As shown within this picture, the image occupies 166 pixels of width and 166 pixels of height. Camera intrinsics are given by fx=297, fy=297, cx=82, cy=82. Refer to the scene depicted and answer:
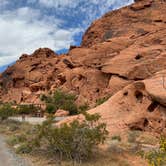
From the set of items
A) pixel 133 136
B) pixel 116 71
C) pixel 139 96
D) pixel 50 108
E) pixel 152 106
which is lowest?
pixel 50 108

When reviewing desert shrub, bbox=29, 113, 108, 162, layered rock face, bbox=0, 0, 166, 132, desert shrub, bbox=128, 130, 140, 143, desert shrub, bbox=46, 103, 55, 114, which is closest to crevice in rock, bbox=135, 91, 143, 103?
layered rock face, bbox=0, 0, 166, 132

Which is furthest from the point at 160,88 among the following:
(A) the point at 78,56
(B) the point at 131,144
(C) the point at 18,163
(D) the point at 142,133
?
(A) the point at 78,56

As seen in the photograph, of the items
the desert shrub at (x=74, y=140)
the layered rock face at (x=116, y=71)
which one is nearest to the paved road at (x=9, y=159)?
the desert shrub at (x=74, y=140)

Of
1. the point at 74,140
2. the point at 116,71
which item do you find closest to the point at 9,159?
the point at 74,140

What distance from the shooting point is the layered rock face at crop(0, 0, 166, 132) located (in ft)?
65.0

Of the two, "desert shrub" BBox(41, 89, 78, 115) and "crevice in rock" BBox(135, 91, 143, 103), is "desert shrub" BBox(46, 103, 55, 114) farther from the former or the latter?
"crevice in rock" BBox(135, 91, 143, 103)

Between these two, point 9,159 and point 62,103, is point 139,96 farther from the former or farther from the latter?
point 62,103

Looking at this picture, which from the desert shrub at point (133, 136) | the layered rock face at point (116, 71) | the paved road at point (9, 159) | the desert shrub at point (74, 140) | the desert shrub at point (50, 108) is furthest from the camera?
the desert shrub at point (50, 108)

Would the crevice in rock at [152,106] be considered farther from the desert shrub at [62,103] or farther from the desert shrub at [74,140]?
the desert shrub at [62,103]

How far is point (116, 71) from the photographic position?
43031mm

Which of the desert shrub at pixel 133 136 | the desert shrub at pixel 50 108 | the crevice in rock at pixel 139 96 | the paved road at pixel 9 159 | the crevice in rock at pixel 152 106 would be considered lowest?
the desert shrub at pixel 50 108

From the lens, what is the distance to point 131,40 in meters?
55.2

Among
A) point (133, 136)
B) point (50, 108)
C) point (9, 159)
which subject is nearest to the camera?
point (9, 159)

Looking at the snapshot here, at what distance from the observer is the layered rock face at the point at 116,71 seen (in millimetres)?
19798
